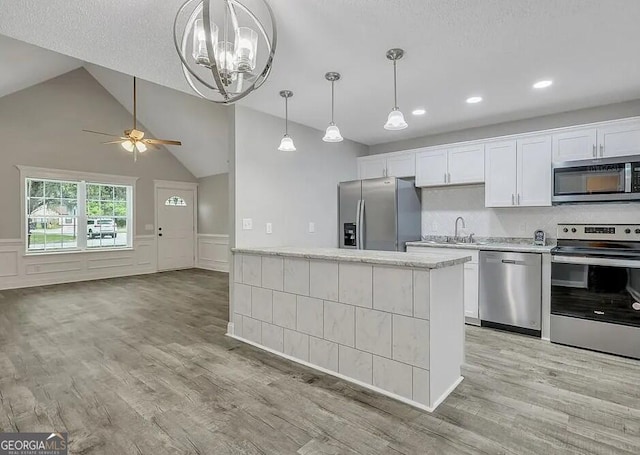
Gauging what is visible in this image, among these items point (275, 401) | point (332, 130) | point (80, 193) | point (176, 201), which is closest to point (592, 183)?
point (332, 130)

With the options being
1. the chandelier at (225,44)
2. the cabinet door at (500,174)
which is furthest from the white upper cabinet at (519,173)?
the chandelier at (225,44)

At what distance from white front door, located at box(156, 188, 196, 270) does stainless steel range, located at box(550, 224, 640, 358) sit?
766 cm

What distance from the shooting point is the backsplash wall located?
356 centimetres

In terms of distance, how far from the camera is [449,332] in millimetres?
2352

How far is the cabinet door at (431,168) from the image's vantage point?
14.3 feet

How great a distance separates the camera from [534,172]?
12.1 feet

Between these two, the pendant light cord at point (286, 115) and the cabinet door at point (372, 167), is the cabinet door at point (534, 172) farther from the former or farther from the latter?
the pendant light cord at point (286, 115)

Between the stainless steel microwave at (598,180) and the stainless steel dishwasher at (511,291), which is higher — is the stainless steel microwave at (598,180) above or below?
above

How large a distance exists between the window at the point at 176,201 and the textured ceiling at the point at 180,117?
104 cm

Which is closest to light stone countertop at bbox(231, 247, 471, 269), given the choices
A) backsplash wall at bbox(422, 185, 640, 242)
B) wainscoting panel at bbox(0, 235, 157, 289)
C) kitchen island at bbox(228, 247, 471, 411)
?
kitchen island at bbox(228, 247, 471, 411)

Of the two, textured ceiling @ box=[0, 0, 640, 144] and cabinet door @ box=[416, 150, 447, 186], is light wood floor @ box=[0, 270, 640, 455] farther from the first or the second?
textured ceiling @ box=[0, 0, 640, 144]

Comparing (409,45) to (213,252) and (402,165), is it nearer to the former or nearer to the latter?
(402,165)

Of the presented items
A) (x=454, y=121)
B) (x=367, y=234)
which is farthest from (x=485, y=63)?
(x=367, y=234)

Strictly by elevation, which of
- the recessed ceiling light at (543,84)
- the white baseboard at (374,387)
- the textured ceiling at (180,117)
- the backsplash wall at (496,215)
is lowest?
the white baseboard at (374,387)
